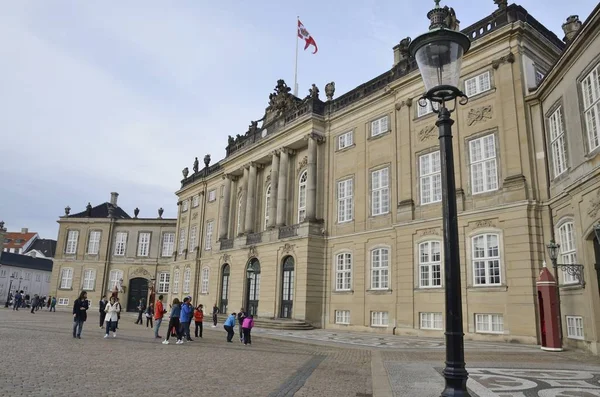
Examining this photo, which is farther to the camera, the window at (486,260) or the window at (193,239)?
the window at (193,239)

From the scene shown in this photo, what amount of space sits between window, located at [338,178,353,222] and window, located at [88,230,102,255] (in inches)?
1695

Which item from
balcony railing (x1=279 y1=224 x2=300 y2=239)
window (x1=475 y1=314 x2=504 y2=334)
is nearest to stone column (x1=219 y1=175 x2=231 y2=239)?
balcony railing (x1=279 y1=224 x2=300 y2=239)

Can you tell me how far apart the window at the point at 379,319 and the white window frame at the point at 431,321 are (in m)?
2.74

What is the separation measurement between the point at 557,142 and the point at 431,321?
10.2 metres

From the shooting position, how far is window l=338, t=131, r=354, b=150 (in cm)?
3033

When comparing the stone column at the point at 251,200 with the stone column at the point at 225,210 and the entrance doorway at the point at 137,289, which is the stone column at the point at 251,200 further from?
the entrance doorway at the point at 137,289

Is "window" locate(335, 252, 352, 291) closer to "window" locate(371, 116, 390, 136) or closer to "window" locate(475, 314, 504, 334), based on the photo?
"window" locate(371, 116, 390, 136)

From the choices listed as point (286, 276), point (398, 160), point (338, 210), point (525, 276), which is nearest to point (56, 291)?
point (286, 276)

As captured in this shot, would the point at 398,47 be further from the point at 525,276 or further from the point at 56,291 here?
the point at 56,291

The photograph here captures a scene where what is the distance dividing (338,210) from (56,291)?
47.2 metres

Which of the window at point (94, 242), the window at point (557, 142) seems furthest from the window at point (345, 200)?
the window at point (94, 242)

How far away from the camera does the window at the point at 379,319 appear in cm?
2531

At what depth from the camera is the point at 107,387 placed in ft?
27.2

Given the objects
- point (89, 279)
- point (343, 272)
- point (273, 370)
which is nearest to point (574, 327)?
point (273, 370)
